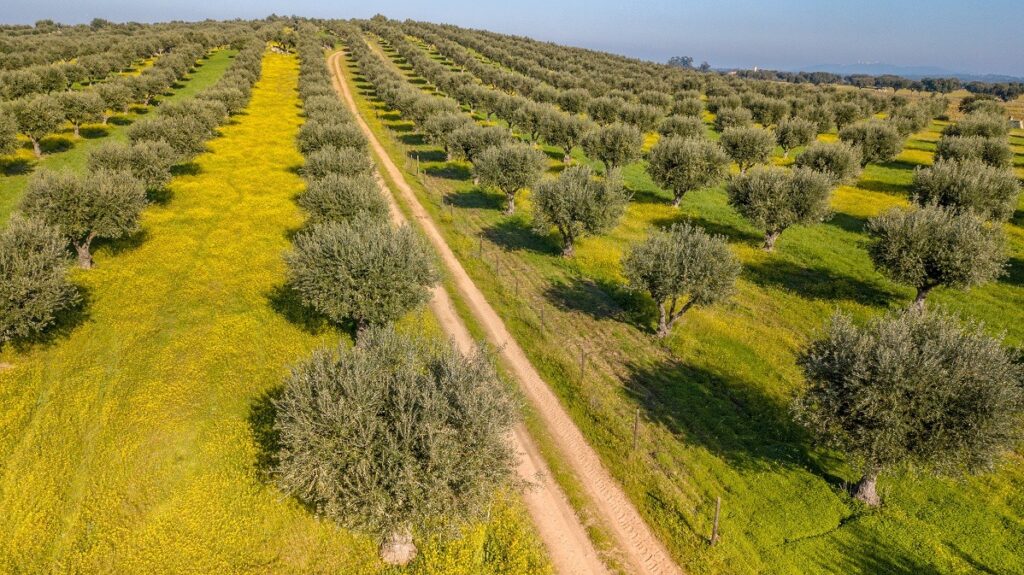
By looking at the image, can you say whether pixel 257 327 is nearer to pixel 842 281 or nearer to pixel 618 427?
pixel 618 427

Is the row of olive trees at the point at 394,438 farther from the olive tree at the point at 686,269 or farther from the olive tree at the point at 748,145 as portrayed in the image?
the olive tree at the point at 748,145

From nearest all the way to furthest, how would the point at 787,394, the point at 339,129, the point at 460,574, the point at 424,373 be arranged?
the point at 460,574 → the point at 424,373 → the point at 787,394 → the point at 339,129

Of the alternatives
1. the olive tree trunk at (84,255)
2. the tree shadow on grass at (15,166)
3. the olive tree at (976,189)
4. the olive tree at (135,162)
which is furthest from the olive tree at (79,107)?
the olive tree at (976,189)

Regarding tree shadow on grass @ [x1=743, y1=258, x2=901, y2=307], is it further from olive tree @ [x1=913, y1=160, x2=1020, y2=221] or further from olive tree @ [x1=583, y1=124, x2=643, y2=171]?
olive tree @ [x1=583, y1=124, x2=643, y2=171]

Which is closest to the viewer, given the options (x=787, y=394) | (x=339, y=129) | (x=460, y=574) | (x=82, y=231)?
(x=460, y=574)

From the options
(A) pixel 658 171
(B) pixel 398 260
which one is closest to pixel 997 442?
(B) pixel 398 260

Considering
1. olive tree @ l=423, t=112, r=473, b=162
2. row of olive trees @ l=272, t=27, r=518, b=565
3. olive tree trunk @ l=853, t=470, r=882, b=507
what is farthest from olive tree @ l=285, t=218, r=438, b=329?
olive tree @ l=423, t=112, r=473, b=162
